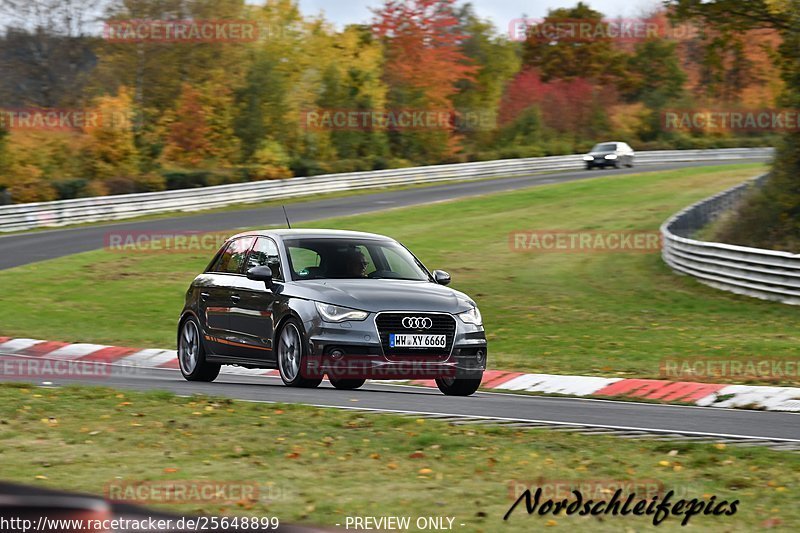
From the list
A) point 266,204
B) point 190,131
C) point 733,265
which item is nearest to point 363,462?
point 733,265

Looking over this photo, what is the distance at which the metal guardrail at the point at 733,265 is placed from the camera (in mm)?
22844

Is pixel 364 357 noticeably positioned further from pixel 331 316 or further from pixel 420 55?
pixel 420 55

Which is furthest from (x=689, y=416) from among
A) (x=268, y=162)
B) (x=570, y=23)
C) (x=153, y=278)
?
(x=570, y=23)

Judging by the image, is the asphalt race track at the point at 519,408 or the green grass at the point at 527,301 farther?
the green grass at the point at 527,301

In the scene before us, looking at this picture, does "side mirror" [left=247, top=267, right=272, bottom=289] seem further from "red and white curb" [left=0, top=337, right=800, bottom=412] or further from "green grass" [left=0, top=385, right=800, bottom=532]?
"red and white curb" [left=0, top=337, right=800, bottom=412]

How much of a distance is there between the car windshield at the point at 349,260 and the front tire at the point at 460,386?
1.16 metres

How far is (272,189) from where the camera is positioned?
50281mm

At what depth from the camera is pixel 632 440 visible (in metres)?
9.17

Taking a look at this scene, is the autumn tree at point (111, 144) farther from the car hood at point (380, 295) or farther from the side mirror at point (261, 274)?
the car hood at point (380, 295)

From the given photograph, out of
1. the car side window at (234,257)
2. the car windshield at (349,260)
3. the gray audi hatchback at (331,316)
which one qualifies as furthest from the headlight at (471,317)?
the car side window at (234,257)

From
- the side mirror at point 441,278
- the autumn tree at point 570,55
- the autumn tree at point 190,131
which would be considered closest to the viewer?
the side mirror at point 441,278

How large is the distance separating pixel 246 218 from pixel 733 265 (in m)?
20.5

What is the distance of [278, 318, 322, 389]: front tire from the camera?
40.3 ft

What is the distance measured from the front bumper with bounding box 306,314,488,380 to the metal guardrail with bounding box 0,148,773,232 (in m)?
29.6
